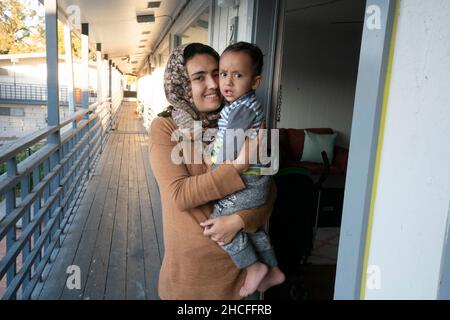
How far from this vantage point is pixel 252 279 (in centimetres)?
124

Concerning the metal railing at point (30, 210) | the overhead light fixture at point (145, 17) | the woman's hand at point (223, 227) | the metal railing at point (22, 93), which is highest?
the overhead light fixture at point (145, 17)

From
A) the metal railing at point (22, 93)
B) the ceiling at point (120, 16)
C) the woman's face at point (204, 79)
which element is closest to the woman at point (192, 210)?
the woman's face at point (204, 79)

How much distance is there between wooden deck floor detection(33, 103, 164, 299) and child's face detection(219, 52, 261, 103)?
1.60 metres

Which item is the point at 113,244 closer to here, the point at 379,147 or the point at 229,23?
the point at 229,23

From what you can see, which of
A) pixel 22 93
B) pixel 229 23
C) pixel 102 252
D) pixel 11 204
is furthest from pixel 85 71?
pixel 11 204

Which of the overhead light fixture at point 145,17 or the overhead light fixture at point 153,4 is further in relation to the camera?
the overhead light fixture at point 145,17

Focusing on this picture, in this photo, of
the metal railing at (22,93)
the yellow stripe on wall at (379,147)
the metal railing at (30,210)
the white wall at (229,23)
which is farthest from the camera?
the metal railing at (22,93)

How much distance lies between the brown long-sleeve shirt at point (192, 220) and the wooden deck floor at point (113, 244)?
1.23 metres

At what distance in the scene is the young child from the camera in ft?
3.81

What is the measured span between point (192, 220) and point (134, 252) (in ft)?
6.41

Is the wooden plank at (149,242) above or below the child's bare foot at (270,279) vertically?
below

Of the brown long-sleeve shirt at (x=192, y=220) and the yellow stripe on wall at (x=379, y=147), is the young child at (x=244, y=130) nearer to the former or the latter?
the brown long-sleeve shirt at (x=192, y=220)

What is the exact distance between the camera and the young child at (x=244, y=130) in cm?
116

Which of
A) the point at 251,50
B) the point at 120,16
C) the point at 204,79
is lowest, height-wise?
the point at 204,79
